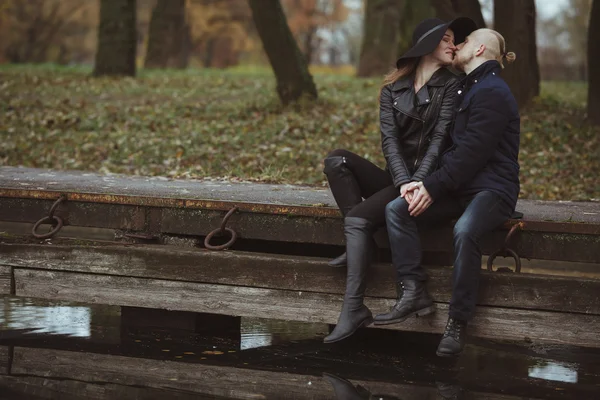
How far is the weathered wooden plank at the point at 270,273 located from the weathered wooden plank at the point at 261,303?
0.05 m

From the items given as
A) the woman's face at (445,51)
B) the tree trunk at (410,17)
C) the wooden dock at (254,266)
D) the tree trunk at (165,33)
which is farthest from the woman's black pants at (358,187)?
the tree trunk at (165,33)

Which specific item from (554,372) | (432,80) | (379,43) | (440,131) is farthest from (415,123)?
(379,43)

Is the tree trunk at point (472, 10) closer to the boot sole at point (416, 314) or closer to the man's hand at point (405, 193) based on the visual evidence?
the man's hand at point (405, 193)

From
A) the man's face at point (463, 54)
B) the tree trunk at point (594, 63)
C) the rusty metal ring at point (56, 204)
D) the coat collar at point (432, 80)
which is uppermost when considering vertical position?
the tree trunk at point (594, 63)

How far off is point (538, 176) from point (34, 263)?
8.64m

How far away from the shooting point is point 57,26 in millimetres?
39219

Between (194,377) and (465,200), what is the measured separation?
1997 millimetres

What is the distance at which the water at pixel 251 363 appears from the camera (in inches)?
229

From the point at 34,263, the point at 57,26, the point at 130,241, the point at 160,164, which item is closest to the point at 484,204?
the point at 130,241

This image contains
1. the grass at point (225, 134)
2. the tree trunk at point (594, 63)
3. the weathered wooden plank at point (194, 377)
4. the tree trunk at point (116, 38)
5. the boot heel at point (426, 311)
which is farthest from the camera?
the tree trunk at point (116, 38)

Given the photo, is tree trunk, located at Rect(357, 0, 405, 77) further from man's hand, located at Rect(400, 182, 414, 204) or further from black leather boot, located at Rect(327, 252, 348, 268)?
man's hand, located at Rect(400, 182, 414, 204)

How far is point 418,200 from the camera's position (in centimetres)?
615

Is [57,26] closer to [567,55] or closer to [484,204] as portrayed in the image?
[567,55]

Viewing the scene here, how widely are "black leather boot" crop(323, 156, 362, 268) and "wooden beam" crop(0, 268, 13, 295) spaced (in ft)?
8.07
